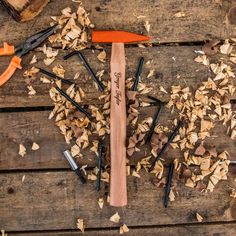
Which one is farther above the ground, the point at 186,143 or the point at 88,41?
the point at 88,41

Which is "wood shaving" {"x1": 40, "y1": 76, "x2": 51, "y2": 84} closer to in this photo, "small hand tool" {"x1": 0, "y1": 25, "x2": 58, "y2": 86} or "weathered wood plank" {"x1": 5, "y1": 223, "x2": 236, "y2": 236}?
"small hand tool" {"x1": 0, "y1": 25, "x2": 58, "y2": 86}

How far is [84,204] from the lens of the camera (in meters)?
1.32

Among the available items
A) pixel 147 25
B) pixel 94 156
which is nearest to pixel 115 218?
pixel 94 156

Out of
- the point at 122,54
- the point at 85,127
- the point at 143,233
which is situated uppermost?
the point at 122,54

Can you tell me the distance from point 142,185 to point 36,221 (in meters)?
0.28

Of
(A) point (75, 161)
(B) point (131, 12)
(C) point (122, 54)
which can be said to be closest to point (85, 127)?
(A) point (75, 161)

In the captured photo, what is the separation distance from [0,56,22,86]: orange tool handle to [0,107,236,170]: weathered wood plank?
9 centimetres

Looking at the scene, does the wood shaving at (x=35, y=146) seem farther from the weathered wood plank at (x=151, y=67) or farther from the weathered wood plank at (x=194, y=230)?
the weathered wood plank at (x=194, y=230)

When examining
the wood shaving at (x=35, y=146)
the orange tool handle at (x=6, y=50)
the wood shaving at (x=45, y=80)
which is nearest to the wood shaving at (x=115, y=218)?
the wood shaving at (x=35, y=146)

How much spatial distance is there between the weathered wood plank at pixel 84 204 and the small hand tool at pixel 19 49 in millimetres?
257

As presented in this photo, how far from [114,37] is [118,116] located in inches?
7.5

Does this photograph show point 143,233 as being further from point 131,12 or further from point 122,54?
point 131,12

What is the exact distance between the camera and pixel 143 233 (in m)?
1.32

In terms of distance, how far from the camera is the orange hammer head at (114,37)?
4.12 ft
